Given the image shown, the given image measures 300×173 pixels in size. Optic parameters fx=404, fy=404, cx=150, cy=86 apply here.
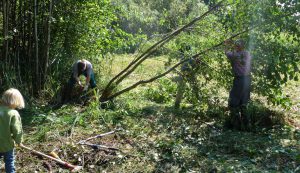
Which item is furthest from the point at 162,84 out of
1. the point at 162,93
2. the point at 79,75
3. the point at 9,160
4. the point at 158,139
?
the point at 9,160

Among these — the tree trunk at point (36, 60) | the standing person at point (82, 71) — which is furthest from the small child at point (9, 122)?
the tree trunk at point (36, 60)

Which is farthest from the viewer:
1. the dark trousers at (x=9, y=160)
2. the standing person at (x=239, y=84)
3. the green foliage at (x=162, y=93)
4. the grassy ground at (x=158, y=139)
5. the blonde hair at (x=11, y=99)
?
the green foliage at (x=162, y=93)

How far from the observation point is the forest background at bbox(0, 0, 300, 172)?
218 inches

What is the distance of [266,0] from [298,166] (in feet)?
8.76

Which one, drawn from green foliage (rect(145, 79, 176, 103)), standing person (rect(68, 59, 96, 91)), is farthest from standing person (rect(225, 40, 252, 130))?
standing person (rect(68, 59, 96, 91))

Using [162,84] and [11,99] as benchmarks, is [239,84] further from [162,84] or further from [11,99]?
[11,99]

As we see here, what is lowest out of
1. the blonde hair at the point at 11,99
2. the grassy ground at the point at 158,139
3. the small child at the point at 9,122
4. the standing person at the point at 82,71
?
the grassy ground at the point at 158,139

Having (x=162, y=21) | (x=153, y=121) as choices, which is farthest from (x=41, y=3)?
(x=153, y=121)

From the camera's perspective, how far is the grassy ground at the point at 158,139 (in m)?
5.18

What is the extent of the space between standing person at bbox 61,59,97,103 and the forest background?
8.7 inches

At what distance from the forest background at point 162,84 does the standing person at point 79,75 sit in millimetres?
220

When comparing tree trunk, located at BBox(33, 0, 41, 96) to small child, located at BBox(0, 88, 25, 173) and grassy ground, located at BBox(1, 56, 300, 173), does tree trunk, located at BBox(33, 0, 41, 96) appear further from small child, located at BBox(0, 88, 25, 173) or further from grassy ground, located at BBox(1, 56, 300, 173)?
small child, located at BBox(0, 88, 25, 173)

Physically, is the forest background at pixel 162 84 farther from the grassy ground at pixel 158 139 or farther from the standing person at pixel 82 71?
the standing person at pixel 82 71

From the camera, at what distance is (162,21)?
25.6ft
